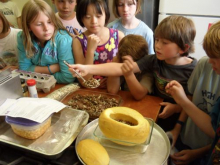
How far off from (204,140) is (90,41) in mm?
849

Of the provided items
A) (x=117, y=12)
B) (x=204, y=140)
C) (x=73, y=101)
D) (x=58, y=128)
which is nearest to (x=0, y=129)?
(x=58, y=128)

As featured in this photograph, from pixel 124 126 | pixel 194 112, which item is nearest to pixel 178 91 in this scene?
pixel 194 112

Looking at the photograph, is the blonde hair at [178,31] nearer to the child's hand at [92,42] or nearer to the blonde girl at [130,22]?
the child's hand at [92,42]

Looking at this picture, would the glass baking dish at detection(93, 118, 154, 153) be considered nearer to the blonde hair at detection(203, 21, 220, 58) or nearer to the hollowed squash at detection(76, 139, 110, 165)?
the hollowed squash at detection(76, 139, 110, 165)

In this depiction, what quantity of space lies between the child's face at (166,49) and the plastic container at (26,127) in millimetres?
634

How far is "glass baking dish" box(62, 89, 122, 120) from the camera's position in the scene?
2.91 ft

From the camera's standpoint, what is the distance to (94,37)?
3.87ft

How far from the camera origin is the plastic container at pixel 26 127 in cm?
68

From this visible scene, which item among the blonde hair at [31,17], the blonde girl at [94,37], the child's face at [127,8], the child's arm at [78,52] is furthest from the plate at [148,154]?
the child's face at [127,8]

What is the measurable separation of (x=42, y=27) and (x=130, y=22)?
76 centimetres

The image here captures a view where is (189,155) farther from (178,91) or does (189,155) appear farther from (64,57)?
(64,57)

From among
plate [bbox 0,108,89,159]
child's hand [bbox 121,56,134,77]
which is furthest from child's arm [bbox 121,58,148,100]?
plate [bbox 0,108,89,159]

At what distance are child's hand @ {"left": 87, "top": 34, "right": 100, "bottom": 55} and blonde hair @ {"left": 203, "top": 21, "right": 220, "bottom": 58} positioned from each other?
2.10 ft

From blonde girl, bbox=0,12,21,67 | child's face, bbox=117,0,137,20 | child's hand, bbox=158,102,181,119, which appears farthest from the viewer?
blonde girl, bbox=0,12,21,67
